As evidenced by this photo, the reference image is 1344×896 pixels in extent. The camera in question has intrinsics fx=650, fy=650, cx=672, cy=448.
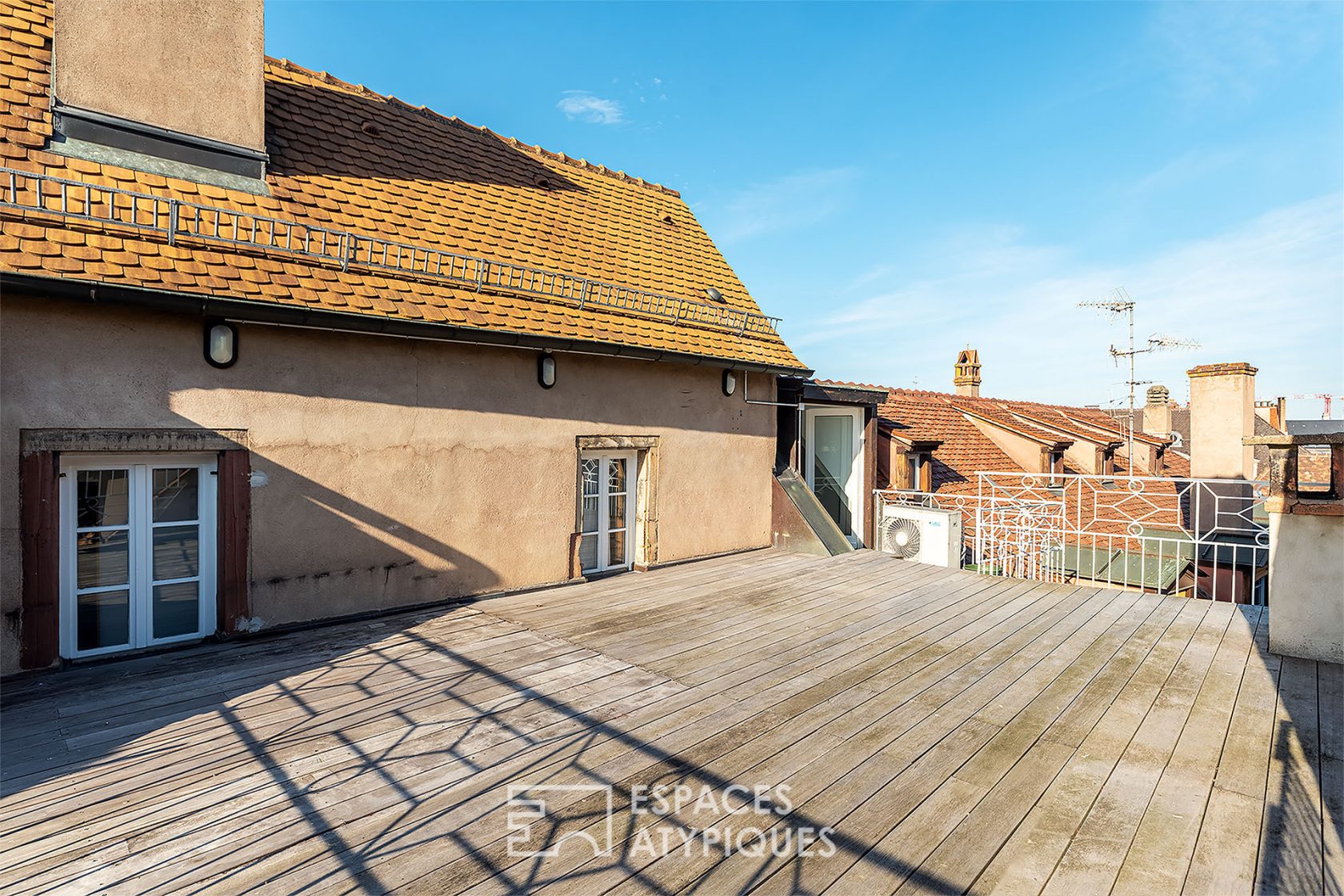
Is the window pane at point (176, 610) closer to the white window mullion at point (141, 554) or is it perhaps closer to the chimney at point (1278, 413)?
the white window mullion at point (141, 554)

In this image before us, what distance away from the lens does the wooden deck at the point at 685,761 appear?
8.48ft

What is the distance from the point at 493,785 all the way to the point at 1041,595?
6256mm

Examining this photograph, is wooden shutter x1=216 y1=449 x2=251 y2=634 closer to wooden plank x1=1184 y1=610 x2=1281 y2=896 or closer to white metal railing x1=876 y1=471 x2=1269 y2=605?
wooden plank x1=1184 y1=610 x2=1281 y2=896

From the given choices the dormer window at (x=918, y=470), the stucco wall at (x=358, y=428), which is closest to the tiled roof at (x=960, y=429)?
the dormer window at (x=918, y=470)

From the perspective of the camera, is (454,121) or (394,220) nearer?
(394,220)

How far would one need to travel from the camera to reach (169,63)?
569cm

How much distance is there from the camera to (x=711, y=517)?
351 inches

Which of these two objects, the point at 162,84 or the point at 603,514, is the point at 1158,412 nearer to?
the point at 603,514

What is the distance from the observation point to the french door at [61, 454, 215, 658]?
15.6 ft

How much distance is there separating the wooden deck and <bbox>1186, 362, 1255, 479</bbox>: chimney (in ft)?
17.0

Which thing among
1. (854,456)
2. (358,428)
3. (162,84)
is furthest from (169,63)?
(854,456)

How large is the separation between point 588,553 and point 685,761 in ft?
14.9

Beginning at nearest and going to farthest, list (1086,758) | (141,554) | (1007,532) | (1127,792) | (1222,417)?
(1127,792)
(1086,758)
(141,554)
(1222,417)
(1007,532)

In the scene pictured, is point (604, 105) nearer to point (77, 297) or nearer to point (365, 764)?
point (77, 297)
